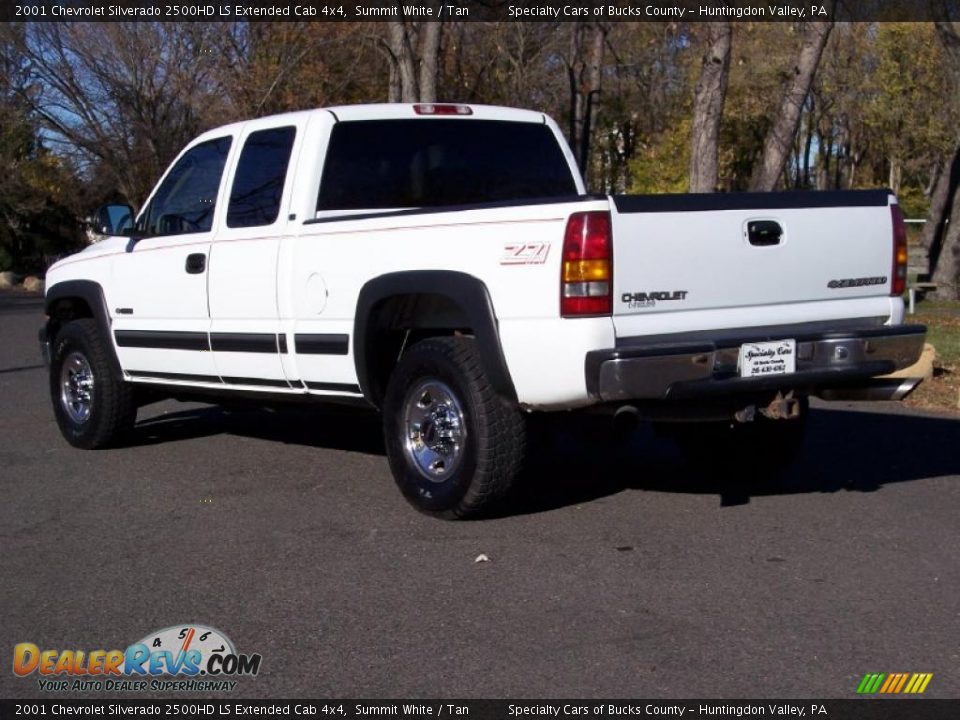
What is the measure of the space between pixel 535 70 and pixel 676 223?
28389mm

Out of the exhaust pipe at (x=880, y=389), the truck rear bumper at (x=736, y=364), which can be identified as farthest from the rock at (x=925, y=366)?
the truck rear bumper at (x=736, y=364)

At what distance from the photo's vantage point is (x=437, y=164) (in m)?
7.86

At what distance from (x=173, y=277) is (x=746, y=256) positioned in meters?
3.81

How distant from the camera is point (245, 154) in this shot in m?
8.00

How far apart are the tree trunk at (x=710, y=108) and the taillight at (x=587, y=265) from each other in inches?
435

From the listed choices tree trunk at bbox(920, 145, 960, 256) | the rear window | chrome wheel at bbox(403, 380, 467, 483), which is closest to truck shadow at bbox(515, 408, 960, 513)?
chrome wheel at bbox(403, 380, 467, 483)

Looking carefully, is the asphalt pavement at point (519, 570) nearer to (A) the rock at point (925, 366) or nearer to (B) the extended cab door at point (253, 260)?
(B) the extended cab door at point (253, 260)

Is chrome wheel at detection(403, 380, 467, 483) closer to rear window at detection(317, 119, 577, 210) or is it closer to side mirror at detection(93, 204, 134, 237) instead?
rear window at detection(317, 119, 577, 210)

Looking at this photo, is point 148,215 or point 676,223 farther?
point 148,215

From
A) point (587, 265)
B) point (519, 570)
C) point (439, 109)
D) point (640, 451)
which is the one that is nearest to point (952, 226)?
point (640, 451)

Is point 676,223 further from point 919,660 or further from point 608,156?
point 608,156

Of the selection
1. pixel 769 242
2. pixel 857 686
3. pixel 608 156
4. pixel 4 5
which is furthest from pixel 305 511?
pixel 608 156

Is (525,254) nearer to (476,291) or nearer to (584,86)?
(476,291)

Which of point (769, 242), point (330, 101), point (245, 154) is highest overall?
point (330, 101)
